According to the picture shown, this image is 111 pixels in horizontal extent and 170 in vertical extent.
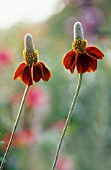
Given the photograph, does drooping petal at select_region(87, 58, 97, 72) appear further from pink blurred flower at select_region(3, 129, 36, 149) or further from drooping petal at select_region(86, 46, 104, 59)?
pink blurred flower at select_region(3, 129, 36, 149)

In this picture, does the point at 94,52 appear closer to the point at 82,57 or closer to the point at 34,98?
the point at 82,57

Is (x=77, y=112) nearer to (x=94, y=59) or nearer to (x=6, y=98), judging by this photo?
(x=6, y=98)

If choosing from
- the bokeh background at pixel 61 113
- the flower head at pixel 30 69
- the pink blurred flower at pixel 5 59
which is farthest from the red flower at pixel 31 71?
the pink blurred flower at pixel 5 59

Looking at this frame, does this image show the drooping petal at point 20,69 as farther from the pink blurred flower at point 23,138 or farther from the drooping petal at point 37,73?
the pink blurred flower at point 23,138

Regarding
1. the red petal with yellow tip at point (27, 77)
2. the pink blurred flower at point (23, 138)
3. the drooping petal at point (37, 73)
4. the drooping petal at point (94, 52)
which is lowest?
the red petal with yellow tip at point (27, 77)

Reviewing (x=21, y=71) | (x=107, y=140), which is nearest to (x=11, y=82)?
(x=107, y=140)

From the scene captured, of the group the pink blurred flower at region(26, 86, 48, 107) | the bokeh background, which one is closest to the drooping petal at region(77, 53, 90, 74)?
the bokeh background

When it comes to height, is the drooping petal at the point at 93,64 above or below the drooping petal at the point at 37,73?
above
